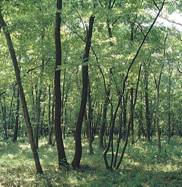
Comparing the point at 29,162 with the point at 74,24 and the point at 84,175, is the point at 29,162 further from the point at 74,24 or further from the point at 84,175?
the point at 74,24

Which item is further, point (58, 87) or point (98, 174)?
point (58, 87)

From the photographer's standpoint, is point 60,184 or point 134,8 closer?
point 60,184

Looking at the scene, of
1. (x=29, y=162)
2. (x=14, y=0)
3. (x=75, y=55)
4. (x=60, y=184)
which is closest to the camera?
(x=60, y=184)

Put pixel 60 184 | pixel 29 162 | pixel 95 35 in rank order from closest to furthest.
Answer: pixel 60 184 → pixel 29 162 → pixel 95 35

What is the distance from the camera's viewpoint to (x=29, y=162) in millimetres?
22641

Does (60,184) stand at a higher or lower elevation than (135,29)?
lower

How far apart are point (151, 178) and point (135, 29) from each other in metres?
14.6

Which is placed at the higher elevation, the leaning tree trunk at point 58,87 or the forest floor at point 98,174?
the leaning tree trunk at point 58,87

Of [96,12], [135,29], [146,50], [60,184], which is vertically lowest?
[60,184]

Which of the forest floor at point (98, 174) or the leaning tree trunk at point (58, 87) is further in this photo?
the leaning tree trunk at point (58, 87)

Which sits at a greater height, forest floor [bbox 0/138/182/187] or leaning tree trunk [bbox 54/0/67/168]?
leaning tree trunk [bbox 54/0/67/168]

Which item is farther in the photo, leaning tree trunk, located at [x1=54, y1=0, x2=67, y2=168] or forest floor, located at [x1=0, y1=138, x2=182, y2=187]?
leaning tree trunk, located at [x1=54, y1=0, x2=67, y2=168]

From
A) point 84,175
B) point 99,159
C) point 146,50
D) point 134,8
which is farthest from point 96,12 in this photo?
point 99,159

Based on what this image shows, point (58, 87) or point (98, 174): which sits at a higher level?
point (58, 87)
